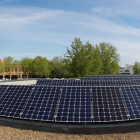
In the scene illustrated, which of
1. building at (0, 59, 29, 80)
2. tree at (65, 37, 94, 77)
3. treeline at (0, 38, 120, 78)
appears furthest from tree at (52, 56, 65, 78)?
tree at (65, 37, 94, 77)

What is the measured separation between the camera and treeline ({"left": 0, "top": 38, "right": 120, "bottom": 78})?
5316cm

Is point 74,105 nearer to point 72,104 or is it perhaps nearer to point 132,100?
point 72,104

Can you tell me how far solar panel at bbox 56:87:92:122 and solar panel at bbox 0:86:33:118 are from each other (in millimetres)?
3564

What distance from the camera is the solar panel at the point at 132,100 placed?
38.0 ft

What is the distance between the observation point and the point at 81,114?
36.9ft

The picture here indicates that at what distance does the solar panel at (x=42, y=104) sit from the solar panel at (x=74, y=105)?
606mm

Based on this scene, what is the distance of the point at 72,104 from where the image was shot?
12.1 meters

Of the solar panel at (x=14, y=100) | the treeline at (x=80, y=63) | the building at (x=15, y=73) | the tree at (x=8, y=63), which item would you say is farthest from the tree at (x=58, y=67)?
the solar panel at (x=14, y=100)

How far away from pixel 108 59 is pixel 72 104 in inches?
2353

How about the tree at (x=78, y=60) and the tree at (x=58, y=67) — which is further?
the tree at (x=58, y=67)

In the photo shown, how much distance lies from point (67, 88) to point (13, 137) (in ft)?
20.0

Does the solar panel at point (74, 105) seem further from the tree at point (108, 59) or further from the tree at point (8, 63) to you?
the tree at point (8, 63)

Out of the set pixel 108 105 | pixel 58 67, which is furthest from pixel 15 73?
pixel 108 105

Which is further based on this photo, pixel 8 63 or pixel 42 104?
pixel 8 63
